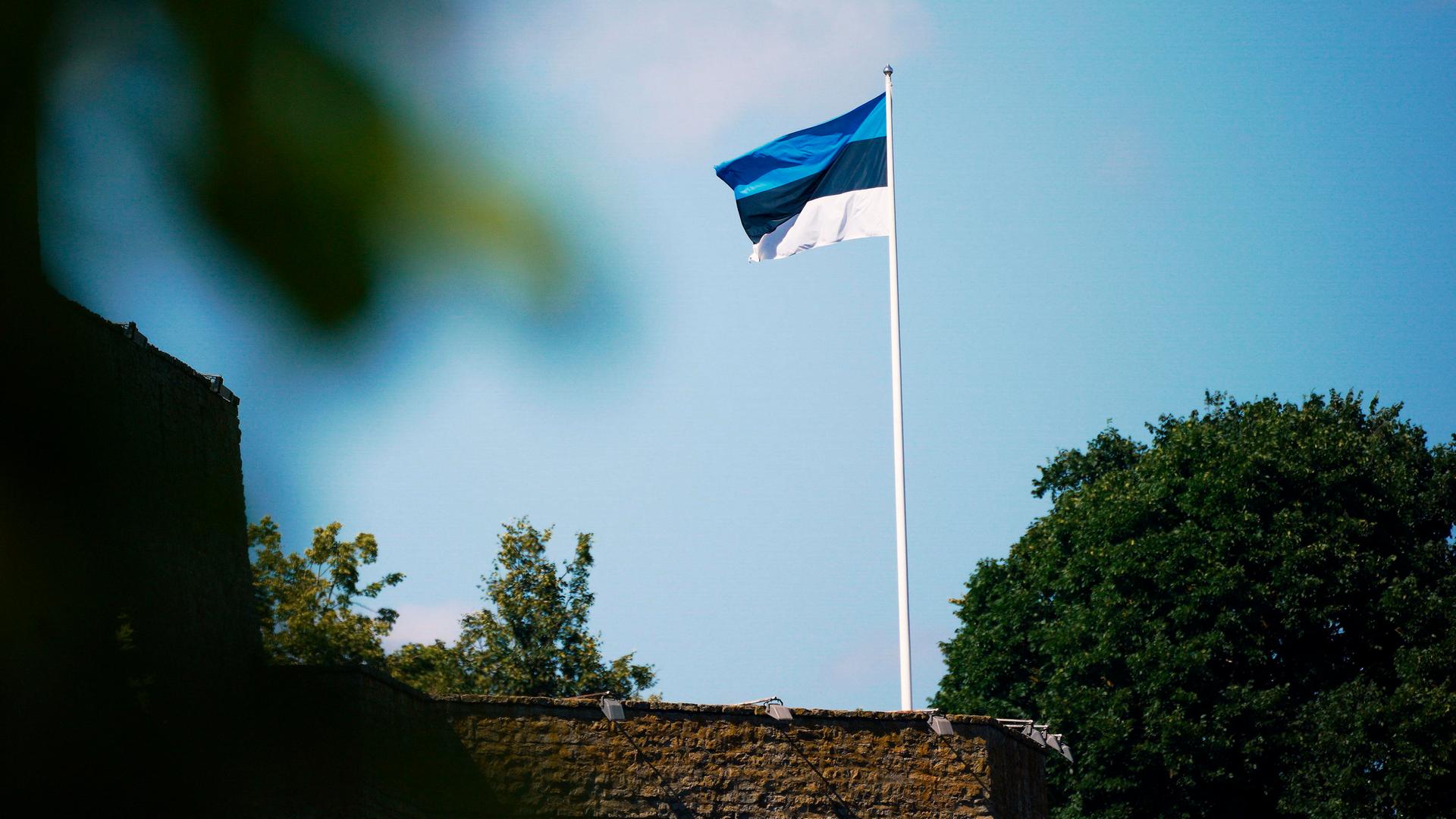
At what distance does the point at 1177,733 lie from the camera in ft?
83.4

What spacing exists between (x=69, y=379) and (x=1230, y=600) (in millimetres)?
27446

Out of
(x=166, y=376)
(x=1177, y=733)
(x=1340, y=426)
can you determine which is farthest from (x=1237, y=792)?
(x=166, y=376)

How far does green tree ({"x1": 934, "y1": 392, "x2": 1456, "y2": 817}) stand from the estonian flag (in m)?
12.3

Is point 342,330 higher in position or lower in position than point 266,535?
higher

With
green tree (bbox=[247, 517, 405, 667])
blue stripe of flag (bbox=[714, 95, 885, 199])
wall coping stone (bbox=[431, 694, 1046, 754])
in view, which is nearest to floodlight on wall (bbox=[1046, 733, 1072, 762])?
wall coping stone (bbox=[431, 694, 1046, 754])

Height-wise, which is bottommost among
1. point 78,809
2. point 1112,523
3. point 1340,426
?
point 78,809

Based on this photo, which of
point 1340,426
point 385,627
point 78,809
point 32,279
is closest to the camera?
point 32,279

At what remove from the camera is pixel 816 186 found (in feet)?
61.5

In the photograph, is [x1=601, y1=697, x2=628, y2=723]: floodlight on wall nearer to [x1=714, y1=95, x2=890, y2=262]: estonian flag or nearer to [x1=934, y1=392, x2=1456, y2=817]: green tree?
[x1=714, y1=95, x2=890, y2=262]: estonian flag

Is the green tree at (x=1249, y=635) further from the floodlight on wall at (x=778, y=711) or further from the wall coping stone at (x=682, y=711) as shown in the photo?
the floodlight on wall at (x=778, y=711)

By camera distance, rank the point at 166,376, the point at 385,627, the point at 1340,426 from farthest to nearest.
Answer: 1. the point at 1340,426
2. the point at 166,376
3. the point at 385,627

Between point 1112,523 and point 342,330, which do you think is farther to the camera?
point 1112,523

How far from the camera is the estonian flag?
18375 mm

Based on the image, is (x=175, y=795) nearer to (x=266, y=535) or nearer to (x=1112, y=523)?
(x=266, y=535)
